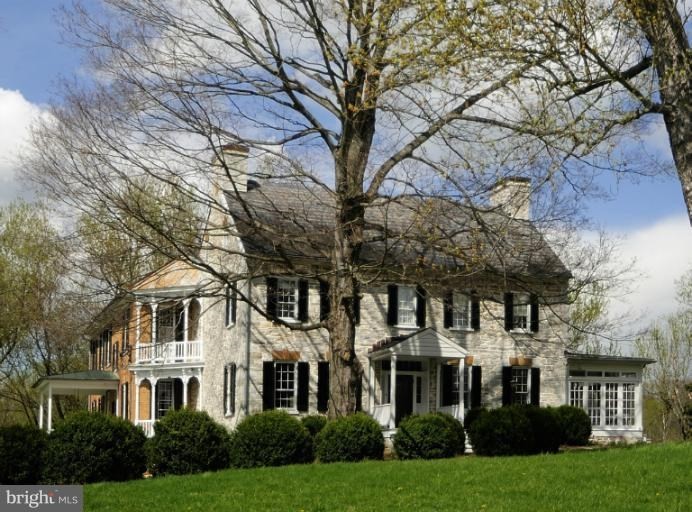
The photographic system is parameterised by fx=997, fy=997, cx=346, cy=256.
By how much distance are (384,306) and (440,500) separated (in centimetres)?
1566

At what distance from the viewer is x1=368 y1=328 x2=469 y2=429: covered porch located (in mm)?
27156

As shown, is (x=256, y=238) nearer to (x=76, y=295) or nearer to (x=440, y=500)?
(x=76, y=295)

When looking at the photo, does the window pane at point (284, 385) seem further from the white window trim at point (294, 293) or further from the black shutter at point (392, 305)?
the black shutter at point (392, 305)

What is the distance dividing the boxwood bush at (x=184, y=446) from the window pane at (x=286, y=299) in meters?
8.47

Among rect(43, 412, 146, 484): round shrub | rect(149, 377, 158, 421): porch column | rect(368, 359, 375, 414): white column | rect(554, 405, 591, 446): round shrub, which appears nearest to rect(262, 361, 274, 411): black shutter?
rect(368, 359, 375, 414): white column

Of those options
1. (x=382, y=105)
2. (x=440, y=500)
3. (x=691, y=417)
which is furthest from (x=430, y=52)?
(x=691, y=417)

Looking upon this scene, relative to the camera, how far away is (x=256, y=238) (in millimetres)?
25531

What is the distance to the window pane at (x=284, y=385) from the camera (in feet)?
88.3

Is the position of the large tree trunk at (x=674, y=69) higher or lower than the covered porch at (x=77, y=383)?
higher

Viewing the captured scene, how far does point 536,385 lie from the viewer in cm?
2956

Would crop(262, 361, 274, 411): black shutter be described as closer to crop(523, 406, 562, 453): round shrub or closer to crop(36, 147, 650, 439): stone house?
crop(36, 147, 650, 439): stone house

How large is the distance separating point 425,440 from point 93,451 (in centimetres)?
646

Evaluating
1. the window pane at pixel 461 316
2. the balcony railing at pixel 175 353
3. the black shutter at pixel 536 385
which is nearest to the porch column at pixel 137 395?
the balcony railing at pixel 175 353

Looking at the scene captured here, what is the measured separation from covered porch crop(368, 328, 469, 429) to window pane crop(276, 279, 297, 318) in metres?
2.54
